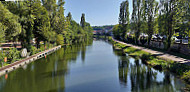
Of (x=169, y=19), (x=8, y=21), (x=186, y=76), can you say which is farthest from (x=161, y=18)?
(x=8, y=21)

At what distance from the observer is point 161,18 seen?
36.2 metres

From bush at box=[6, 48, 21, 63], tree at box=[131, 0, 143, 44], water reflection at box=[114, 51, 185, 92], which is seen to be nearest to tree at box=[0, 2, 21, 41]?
bush at box=[6, 48, 21, 63]

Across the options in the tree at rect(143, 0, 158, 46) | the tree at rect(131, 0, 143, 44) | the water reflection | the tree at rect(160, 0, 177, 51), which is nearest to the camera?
the water reflection

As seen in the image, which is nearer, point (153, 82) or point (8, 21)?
point (153, 82)

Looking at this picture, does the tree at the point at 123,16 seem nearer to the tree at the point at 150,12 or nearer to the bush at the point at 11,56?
the tree at the point at 150,12

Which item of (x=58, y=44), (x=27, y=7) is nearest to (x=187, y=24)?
(x=27, y=7)

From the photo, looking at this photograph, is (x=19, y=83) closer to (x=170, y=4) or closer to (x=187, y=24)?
(x=187, y=24)

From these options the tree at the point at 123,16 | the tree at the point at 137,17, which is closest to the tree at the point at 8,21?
the tree at the point at 137,17

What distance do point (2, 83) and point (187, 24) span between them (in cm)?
2530

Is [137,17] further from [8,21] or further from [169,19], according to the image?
[8,21]

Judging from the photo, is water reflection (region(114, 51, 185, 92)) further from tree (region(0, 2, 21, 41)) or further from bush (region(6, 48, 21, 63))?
tree (region(0, 2, 21, 41))

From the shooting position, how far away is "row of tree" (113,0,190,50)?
872 inches

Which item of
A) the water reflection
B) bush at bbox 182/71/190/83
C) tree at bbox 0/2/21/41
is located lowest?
the water reflection

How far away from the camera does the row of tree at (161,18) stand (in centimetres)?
2215
